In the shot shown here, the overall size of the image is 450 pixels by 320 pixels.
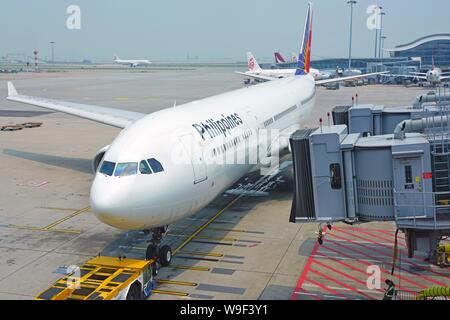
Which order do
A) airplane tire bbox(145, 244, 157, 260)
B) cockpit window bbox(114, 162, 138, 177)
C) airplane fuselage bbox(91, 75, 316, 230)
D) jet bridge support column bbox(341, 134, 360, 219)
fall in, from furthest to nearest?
airplane tire bbox(145, 244, 157, 260) < cockpit window bbox(114, 162, 138, 177) < airplane fuselage bbox(91, 75, 316, 230) < jet bridge support column bbox(341, 134, 360, 219)

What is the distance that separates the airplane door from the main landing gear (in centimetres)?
211

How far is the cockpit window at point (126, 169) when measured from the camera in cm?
1516

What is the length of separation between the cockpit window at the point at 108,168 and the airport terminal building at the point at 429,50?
141 m

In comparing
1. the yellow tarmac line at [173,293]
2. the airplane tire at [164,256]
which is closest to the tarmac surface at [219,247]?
the yellow tarmac line at [173,293]

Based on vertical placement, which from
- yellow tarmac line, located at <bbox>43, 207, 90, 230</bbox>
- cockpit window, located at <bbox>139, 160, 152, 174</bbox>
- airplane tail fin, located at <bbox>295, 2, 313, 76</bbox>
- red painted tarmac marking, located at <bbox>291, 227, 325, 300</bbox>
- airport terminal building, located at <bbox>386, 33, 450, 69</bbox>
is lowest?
red painted tarmac marking, located at <bbox>291, 227, 325, 300</bbox>

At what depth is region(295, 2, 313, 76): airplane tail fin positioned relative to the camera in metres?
45.6

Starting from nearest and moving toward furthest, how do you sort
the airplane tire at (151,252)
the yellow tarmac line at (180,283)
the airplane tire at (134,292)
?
the airplane tire at (134,292), the yellow tarmac line at (180,283), the airplane tire at (151,252)

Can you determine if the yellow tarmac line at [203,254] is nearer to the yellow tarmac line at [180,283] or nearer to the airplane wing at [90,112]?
the yellow tarmac line at [180,283]

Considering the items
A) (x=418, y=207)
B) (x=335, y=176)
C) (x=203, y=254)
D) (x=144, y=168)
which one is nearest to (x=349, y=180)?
(x=335, y=176)

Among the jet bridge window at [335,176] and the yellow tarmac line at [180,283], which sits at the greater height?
the jet bridge window at [335,176]

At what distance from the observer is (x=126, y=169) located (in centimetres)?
1528

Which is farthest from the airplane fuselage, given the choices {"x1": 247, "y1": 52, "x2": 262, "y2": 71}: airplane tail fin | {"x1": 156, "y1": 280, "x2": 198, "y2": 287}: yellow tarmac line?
{"x1": 247, "y1": 52, "x2": 262, "y2": 71}: airplane tail fin

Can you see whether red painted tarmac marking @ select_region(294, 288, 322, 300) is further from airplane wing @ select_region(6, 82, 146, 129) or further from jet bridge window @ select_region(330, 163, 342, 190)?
airplane wing @ select_region(6, 82, 146, 129)

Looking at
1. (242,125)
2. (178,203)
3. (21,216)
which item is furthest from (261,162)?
(21,216)
